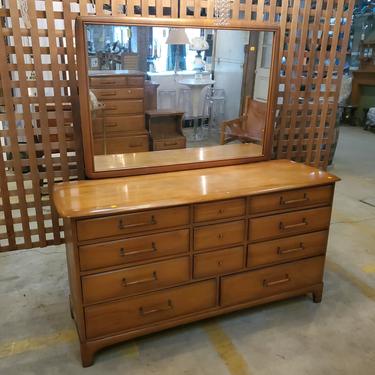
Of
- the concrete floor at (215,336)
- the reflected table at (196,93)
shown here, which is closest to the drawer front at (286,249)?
the concrete floor at (215,336)

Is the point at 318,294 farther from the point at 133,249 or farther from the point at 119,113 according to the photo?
the point at 119,113

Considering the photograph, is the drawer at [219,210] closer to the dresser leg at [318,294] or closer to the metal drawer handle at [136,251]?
the metal drawer handle at [136,251]

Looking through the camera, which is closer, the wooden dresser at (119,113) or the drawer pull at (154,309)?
the drawer pull at (154,309)

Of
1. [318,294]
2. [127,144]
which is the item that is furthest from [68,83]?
[318,294]

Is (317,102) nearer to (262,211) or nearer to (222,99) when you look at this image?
(222,99)

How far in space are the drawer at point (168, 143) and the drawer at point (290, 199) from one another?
649 millimetres

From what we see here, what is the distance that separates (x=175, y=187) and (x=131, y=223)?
321 mm

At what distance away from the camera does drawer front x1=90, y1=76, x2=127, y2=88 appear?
6.59ft

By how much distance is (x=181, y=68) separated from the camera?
7.51 feet

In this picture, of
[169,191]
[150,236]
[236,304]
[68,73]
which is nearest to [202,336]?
[236,304]

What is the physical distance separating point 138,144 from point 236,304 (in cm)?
106

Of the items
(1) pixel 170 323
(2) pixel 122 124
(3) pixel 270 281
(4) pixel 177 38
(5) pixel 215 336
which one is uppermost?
(4) pixel 177 38

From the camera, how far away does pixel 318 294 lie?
2316 millimetres

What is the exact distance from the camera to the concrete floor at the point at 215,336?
1.84 meters
